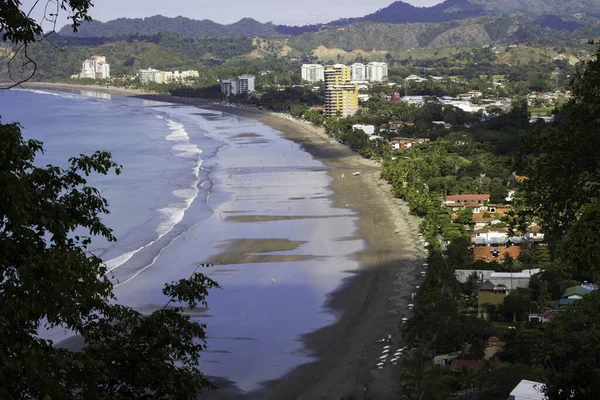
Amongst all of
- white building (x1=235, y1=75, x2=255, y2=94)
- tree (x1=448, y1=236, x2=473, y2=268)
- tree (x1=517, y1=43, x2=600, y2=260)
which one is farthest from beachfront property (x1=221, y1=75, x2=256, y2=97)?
tree (x1=517, y1=43, x2=600, y2=260)

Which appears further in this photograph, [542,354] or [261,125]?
[261,125]

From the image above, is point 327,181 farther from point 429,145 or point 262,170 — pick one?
point 429,145

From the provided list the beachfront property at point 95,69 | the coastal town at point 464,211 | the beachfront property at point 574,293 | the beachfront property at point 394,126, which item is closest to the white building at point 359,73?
the coastal town at point 464,211

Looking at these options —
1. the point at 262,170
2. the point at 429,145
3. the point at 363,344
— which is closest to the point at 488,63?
the point at 429,145

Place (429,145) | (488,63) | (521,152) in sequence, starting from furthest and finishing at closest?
(488,63), (429,145), (521,152)

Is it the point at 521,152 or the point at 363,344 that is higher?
the point at 521,152

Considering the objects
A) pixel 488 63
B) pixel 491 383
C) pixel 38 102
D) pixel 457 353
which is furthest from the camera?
pixel 488 63

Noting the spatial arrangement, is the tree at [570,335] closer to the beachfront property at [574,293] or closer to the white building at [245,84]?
the beachfront property at [574,293]
